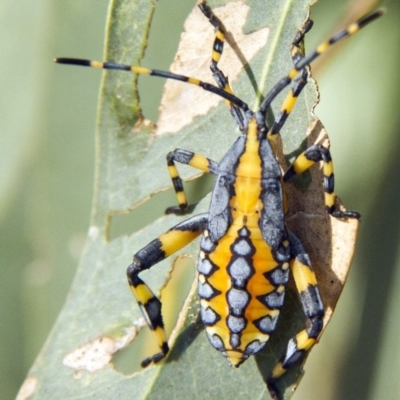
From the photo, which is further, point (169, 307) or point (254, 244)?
point (169, 307)

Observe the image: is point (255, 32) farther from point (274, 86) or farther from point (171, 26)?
point (171, 26)

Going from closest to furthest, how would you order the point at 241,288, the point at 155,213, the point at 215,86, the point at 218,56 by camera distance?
→ the point at 241,288 < the point at 215,86 < the point at 218,56 < the point at 155,213

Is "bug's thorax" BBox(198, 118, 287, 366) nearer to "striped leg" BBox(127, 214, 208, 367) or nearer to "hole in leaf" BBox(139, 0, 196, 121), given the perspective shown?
"striped leg" BBox(127, 214, 208, 367)

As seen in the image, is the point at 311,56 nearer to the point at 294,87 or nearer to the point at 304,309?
the point at 294,87

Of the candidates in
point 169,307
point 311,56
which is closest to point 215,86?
point 311,56

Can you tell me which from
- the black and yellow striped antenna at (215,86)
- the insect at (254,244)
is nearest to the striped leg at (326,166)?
the insect at (254,244)

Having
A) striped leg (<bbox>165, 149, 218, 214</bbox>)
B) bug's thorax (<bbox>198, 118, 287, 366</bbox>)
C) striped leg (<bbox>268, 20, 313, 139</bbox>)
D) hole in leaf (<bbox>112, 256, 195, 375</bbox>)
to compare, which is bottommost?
hole in leaf (<bbox>112, 256, 195, 375</bbox>)

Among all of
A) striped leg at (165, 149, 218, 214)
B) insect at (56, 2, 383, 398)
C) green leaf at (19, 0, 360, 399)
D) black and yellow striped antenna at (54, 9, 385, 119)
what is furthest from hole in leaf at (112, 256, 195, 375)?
black and yellow striped antenna at (54, 9, 385, 119)

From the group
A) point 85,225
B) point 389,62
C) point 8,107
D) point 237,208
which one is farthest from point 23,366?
point 389,62
